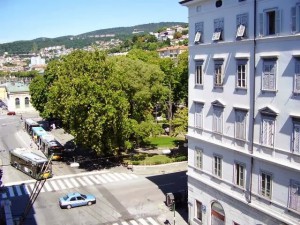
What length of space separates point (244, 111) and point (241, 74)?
7.87ft

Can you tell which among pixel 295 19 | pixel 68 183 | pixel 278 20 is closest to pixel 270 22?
pixel 278 20

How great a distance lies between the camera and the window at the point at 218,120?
2844 cm

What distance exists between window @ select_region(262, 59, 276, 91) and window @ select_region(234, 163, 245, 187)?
5.80 metres

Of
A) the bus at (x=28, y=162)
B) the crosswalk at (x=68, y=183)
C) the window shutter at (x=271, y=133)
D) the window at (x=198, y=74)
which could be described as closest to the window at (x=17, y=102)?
the bus at (x=28, y=162)

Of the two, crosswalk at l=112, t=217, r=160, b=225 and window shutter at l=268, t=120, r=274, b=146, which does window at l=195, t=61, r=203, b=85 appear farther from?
crosswalk at l=112, t=217, r=160, b=225

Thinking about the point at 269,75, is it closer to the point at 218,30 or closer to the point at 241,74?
the point at 241,74

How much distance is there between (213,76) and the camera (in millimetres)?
29000

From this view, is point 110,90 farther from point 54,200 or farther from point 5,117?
point 5,117

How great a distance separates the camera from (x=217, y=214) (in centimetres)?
3014

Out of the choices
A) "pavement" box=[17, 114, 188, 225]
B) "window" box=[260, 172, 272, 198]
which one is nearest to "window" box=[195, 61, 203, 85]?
"window" box=[260, 172, 272, 198]

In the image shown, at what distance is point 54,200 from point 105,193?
208 inches

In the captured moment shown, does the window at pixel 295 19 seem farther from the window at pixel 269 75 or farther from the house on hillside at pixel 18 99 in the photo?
the house on hillside at pixel 18 99

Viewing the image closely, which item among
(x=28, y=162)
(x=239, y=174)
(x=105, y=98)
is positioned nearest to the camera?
(x=239, y=174)

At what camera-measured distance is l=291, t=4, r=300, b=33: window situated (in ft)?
70.7
